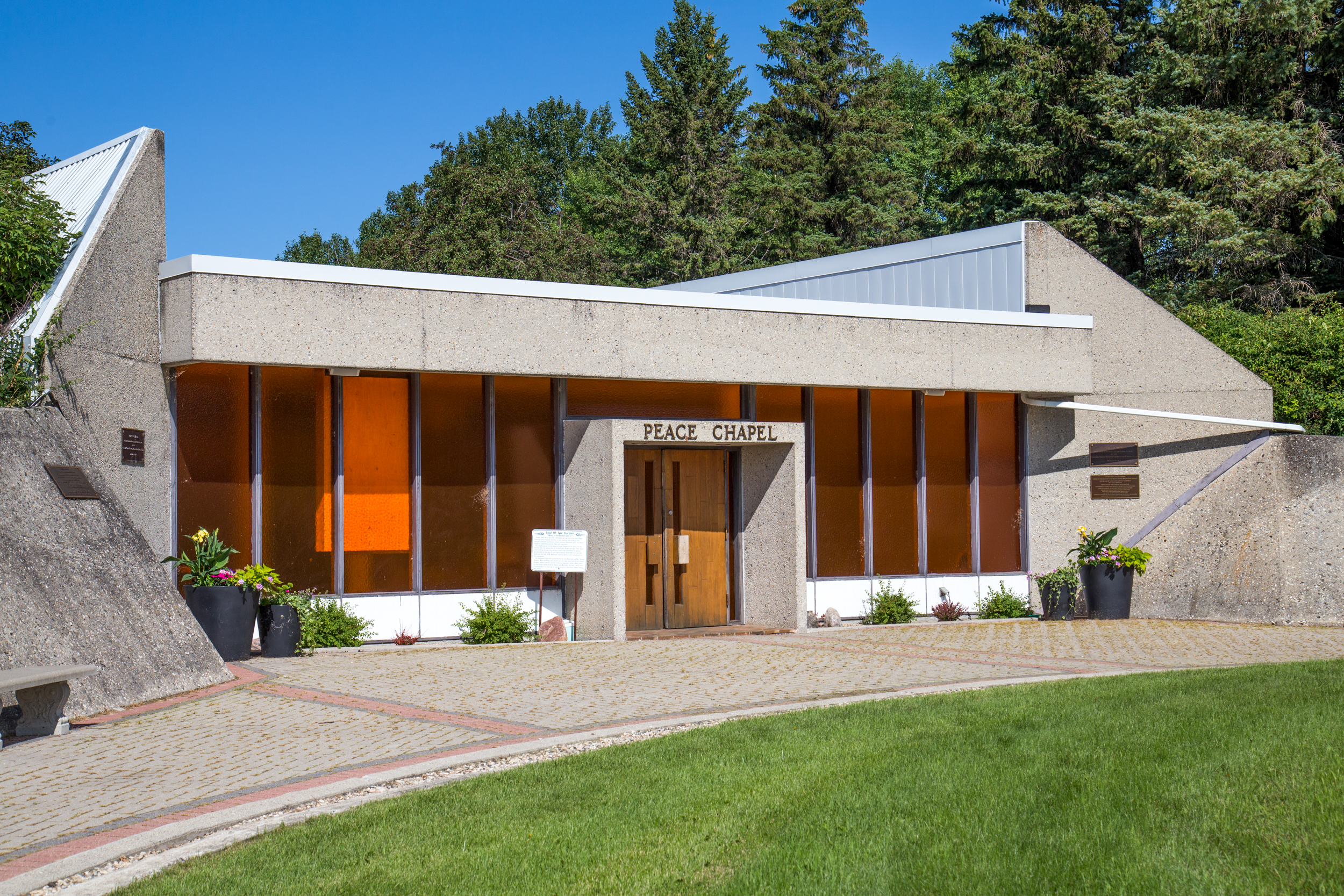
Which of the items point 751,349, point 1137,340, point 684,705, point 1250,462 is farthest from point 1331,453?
point 684,705

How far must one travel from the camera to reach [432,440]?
50.9 ft

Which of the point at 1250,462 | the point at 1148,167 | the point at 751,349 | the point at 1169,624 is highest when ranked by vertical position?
the point at 1148,167

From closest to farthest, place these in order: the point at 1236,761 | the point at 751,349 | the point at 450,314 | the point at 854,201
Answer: the point at 1236,761 < the point at 450,314 < the point at 751,349 < the point at 854,201

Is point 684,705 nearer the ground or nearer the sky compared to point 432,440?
nearer the ground

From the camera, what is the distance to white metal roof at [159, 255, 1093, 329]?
45.0 feet

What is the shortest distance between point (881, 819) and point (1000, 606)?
1308 cm

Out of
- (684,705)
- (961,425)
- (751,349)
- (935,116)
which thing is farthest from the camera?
(935,116)

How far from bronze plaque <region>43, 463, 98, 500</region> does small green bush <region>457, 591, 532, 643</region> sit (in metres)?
5.20

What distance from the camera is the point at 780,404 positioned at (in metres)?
17.8

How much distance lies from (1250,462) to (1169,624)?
114 inches

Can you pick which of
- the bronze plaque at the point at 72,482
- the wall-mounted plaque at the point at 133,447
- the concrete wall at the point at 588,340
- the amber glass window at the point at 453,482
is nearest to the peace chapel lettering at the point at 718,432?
the concrete wall at the point at 588,340

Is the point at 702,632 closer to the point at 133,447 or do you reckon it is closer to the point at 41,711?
the point at 133,447

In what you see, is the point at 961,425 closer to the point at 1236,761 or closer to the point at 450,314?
the point at 450,314

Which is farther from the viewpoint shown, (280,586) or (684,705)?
(280,586)
